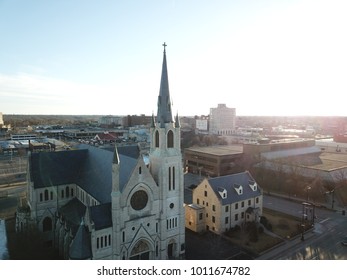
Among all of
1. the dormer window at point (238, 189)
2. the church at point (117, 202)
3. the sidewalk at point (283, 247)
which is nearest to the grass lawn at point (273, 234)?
the sidewalk at point (283, 247)

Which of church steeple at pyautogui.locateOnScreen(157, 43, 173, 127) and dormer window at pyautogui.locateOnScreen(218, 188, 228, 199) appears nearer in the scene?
church steeple at pyautogui.locateOnScreen(157, 43, 173, 127)

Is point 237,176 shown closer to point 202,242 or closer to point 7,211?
point 202,242

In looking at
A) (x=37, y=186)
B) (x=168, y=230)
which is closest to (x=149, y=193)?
(x=168, y=230)

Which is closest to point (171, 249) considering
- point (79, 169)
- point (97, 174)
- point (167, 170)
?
point (167, 170)

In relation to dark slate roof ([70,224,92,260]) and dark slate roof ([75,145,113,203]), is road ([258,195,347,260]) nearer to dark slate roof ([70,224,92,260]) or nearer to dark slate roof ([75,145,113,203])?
dark slate roof ([70,224,92,260])

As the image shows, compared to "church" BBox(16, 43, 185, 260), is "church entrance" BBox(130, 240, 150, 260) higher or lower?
lower

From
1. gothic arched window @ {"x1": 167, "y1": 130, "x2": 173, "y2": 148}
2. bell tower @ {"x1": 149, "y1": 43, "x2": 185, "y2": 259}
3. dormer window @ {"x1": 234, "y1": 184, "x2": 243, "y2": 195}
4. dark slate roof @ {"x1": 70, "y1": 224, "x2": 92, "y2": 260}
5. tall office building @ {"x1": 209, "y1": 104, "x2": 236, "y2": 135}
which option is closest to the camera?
dark slate roof @ {"x1": 70, "y1": 224, "x2": 92, "y2": 260}

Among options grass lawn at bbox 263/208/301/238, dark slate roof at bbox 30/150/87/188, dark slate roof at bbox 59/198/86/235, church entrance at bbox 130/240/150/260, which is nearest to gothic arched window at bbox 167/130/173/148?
church entrance at bbox 130/240/150/260
